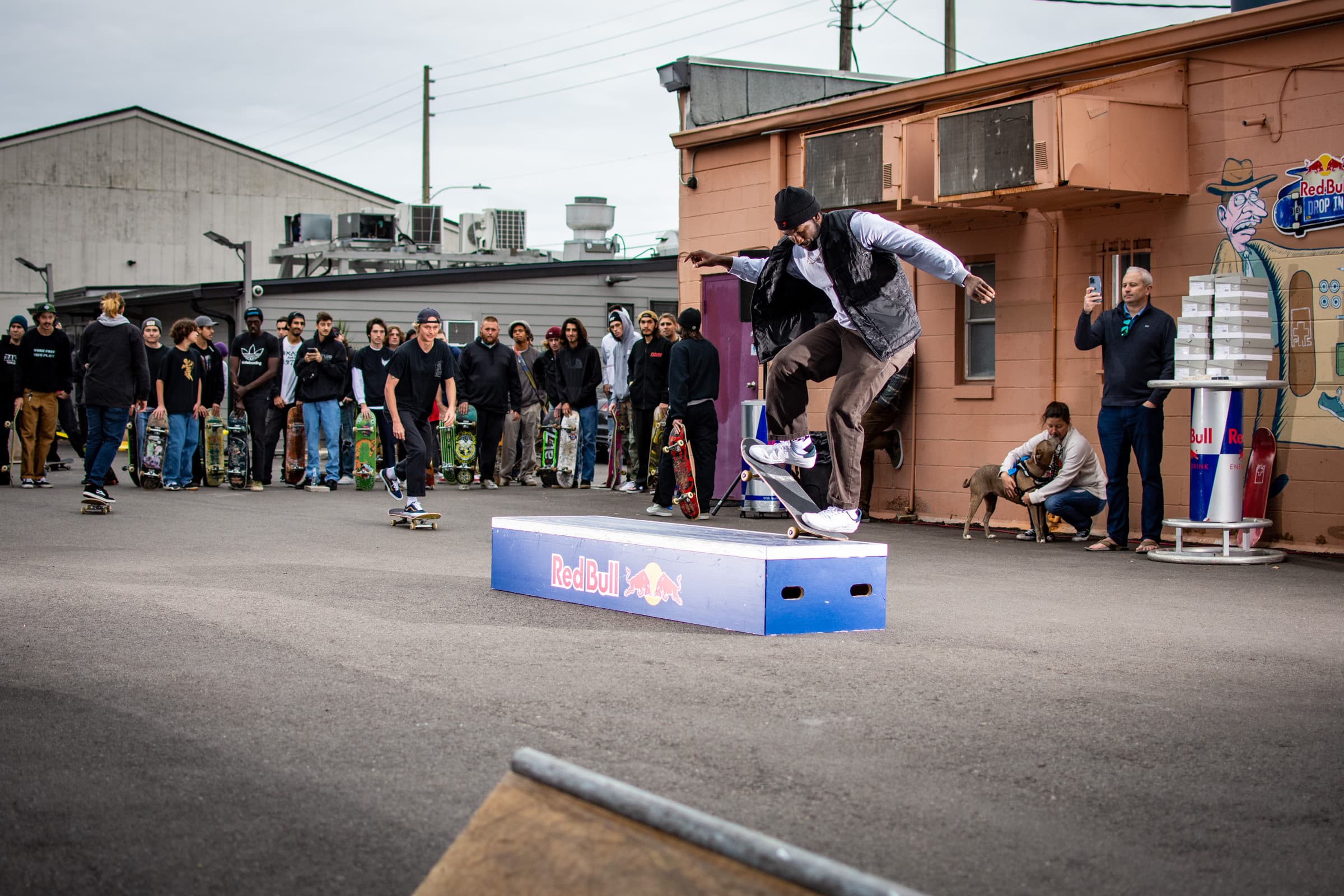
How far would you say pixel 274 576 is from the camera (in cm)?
917

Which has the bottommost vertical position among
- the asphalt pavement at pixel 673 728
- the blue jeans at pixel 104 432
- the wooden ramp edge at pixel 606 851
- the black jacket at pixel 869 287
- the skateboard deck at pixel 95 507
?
the asphalt pavement at pixel 673 728

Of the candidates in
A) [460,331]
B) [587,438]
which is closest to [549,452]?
[587,438]

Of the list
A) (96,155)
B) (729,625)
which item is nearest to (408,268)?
(96,155)

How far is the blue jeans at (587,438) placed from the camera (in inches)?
763

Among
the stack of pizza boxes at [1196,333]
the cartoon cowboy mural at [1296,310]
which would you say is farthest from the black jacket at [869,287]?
the cartoon cowboy mural at [1296,310]

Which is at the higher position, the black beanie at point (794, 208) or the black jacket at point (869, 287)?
the black beanie at point (794, 208)

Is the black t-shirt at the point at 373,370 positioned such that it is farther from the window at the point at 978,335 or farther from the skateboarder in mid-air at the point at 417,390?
the window at the point at 978,335

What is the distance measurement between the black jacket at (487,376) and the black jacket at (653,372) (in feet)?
9.27

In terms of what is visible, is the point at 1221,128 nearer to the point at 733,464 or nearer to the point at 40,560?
the point at 733,464

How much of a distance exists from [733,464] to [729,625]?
9.36 m

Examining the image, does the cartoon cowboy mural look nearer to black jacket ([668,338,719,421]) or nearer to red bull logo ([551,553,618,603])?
black jacket ([668,338,719,421])

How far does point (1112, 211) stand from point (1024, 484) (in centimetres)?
287

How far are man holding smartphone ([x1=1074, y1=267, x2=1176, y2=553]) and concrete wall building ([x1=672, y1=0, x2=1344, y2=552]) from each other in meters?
0.99

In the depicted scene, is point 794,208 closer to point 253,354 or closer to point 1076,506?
point 1076,506
